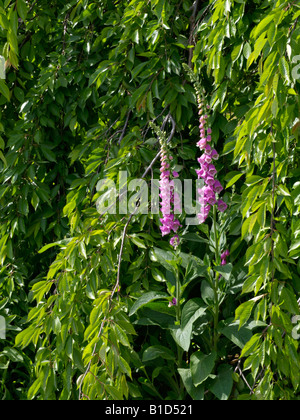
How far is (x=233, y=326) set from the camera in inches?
84.6

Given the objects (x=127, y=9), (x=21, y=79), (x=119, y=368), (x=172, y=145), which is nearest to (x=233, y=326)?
(x=119, y=368)

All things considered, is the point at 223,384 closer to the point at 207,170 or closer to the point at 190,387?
the point at 190,387

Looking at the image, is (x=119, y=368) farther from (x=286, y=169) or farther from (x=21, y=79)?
(x=21, y=79)

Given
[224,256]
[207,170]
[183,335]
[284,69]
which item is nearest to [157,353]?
[183,335]

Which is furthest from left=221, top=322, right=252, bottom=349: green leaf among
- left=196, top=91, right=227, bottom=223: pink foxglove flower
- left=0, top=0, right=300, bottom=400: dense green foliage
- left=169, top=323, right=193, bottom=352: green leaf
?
left=196, top=91, right=227, bottom=223: pink foxglove flower

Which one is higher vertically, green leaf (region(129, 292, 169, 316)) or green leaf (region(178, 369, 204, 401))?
green leaf (region(129, 292, 169, 316))

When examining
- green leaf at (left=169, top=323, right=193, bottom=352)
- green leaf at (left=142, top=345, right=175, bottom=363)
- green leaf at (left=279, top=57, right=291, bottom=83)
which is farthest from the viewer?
green leaf at (left=142, top=345, right=175, bottom=363)

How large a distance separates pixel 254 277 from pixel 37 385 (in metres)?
0.91

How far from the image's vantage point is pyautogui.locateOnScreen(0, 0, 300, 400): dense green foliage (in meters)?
1.87

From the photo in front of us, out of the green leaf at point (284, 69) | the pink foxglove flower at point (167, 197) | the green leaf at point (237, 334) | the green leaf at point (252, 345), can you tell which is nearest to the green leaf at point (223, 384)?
the green leaf at point (237, 334)

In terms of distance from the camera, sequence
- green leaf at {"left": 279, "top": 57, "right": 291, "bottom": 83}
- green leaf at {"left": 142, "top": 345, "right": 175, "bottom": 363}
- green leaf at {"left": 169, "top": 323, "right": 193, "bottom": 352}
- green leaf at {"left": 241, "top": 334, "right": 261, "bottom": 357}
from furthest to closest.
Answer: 1. green leaf at {"left": 142, "top": 345, "right": 175, "bottom": 363}
2. green leaf at {"left": 169, "top": 323, "right": 193, "bottom": 352}
3. green leaf at {"left": 241, "top": 334, "right": 261, "bottom": 357}
4. green leaf at {"left": 279, "top": 57, "right": 291, "bottom": 83}

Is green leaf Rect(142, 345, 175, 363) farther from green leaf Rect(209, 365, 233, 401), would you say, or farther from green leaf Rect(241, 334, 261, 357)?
green leaf Rect(241, 334, 261, 357)

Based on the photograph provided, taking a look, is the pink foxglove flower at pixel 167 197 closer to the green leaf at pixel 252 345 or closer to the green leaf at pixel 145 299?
the green leaf at pixel 145 299
